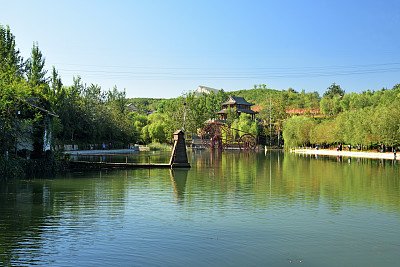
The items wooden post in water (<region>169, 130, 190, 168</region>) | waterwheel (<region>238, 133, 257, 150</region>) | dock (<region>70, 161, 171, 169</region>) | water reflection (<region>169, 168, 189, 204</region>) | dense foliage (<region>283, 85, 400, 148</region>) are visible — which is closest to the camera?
water reflection (<region>169, 168, 189, 204</region>)

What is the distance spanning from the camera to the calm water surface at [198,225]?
9.12m

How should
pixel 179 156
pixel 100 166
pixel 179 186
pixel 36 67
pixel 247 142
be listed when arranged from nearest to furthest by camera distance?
pixel 179 186, pixel 100 166, pixel 179 156, pixel 36 67, pixel 247 142

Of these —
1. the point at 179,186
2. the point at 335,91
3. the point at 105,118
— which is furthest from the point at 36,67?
the point at 335,91

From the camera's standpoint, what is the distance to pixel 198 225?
40.5ft

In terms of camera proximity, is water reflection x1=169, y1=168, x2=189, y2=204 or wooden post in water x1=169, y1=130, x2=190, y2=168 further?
wooden post in water x1=169, y1=130, x2=190, y2=168

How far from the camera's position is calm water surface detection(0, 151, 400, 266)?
9.12 meters

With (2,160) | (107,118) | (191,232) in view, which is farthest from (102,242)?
(107,118)

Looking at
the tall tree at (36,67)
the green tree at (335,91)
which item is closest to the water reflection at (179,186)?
the tall tree at (36,67)

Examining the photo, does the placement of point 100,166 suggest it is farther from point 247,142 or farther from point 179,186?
point 247,142

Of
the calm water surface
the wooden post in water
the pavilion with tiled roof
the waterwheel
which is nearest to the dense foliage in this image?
the waterwheel

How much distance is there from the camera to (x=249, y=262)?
28.7 ft

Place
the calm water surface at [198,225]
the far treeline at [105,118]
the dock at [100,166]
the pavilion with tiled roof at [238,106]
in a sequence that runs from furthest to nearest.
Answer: the pavilion with tiled roof at [238,106], the dock at [100,166], the far treeline at [105,118], the calm water surface at [198,225]

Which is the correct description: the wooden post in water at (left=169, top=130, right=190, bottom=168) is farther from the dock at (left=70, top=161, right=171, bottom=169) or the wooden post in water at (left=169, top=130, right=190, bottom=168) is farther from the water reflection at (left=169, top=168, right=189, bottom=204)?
the water reflection at (left=169, top=168, right=189, bottom=204)

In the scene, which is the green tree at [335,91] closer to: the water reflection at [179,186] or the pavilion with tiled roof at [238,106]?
the pavilion with tiled roof at [238,106]
